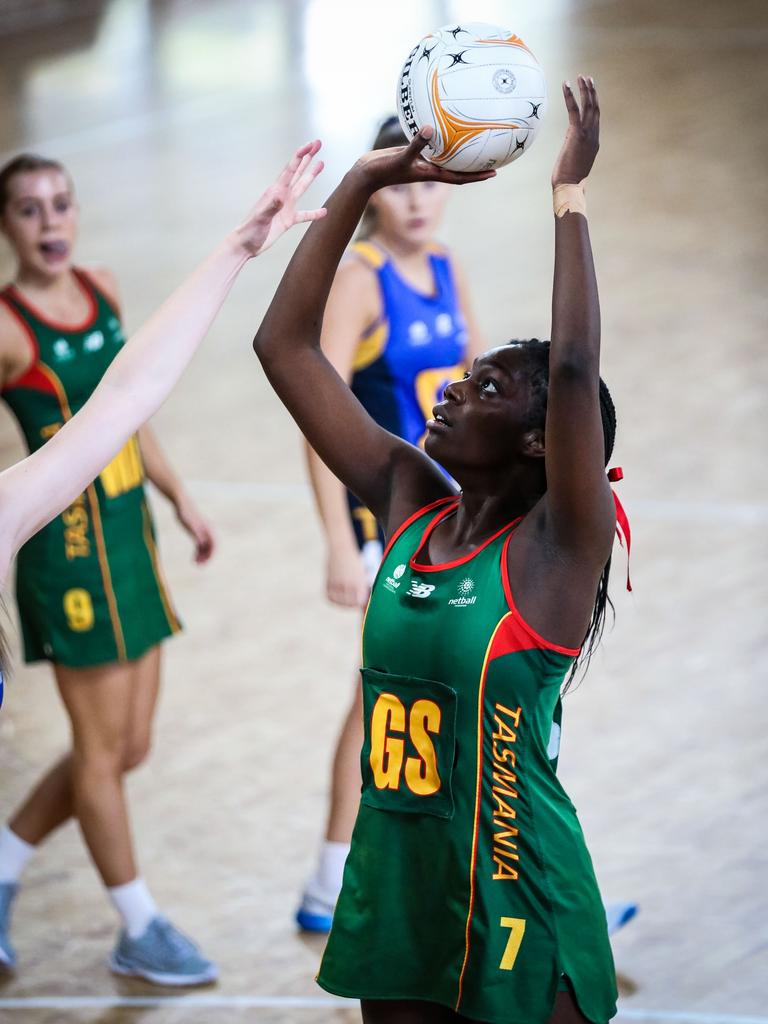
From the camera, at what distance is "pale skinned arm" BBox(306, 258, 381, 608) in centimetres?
378

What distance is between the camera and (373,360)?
3.87 m

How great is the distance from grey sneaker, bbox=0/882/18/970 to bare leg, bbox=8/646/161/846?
0.41 ft

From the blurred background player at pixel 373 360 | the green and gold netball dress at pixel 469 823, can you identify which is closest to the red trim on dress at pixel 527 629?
the green and gold netball dress at pixel 469 823

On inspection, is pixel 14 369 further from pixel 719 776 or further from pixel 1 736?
pixel 719 776

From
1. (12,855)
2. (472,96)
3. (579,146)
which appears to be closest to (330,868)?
(12,855)

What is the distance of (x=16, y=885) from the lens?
12.9 feet

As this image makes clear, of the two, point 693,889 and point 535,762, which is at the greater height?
point 535,762

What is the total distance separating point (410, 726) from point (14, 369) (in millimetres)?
1733

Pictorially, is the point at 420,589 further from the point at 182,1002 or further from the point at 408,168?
the point at 182,1002

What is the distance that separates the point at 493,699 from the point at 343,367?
169cm

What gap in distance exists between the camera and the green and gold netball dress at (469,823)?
7.34 feet

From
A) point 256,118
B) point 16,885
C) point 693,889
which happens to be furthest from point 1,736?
point 256,118

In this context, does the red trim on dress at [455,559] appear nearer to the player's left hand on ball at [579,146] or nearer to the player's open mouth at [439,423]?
the player's open mouth at [439,423]

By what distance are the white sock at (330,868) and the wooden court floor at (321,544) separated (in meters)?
0.13
